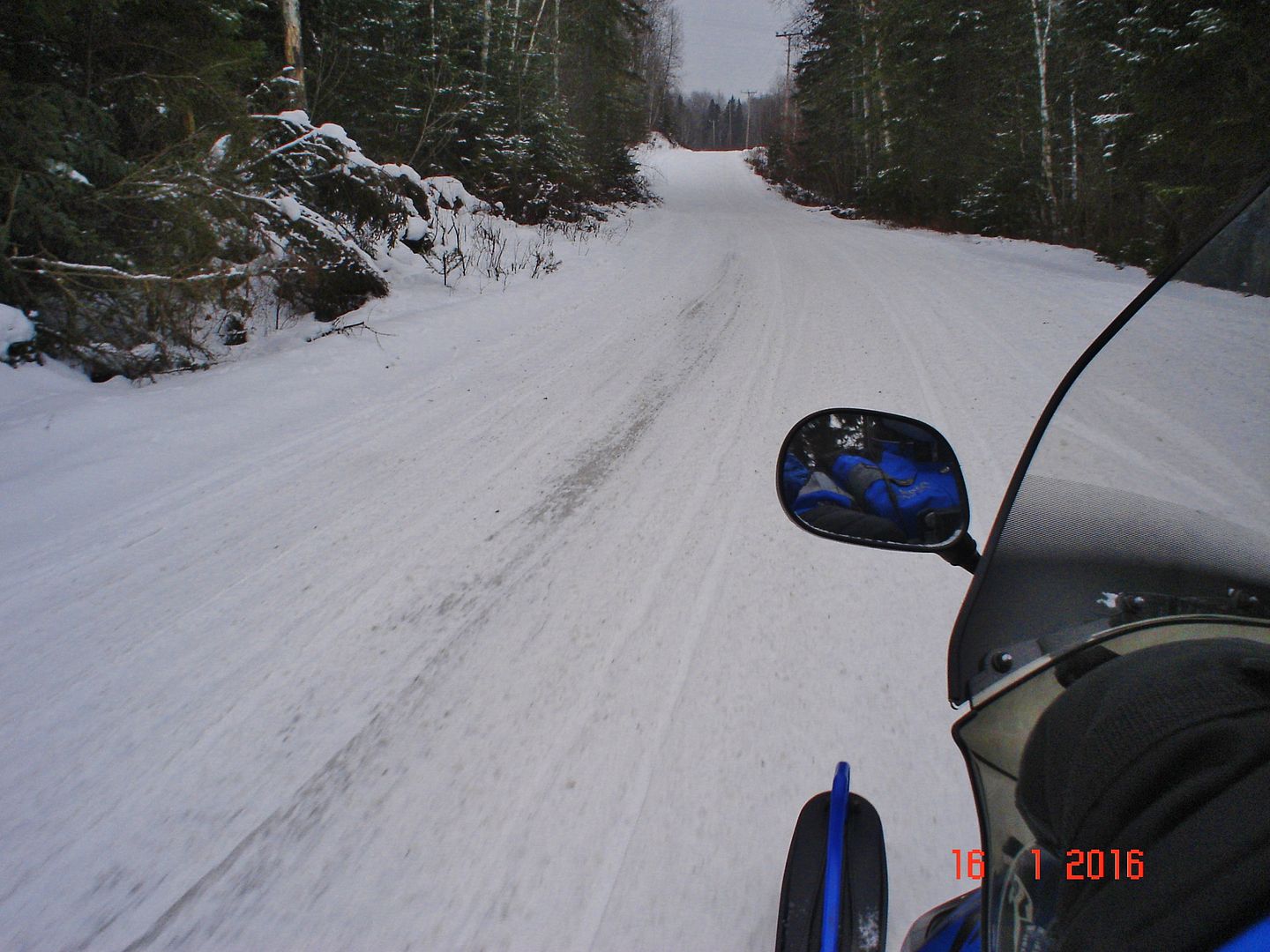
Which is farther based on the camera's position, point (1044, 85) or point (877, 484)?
point (1044, 85)

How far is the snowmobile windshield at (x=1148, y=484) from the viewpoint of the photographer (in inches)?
40.3

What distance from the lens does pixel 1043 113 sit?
14.9 meters

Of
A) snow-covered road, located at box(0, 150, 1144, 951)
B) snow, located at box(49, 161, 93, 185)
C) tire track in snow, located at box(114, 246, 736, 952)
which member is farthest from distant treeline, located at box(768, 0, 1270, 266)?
snow, located at box(49, 161, 93, 185)

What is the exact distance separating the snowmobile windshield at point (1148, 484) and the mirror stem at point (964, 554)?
2.3 inches

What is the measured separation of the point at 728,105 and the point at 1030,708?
113 metres

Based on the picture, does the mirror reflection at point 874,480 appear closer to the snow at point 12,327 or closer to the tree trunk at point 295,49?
the snow at point 12,327

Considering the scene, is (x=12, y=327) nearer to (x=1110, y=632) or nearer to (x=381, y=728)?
(x=381, y=728)

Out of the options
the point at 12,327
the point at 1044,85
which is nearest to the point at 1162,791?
the point at 12,327

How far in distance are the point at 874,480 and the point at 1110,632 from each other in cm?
47

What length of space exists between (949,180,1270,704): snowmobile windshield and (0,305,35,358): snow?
6.31 meters

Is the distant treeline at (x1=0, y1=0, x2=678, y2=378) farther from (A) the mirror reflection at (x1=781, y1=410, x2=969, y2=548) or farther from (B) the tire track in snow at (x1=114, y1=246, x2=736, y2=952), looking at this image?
(A) the mirror reflection at (x1=781, y1=410, x2=969, y2=548)

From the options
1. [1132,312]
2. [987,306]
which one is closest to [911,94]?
[987,306]

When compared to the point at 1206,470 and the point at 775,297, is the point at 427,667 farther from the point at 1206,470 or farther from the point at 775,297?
the point at 775,297

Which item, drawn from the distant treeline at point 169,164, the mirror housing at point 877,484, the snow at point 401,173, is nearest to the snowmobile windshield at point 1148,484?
the mirror housing at point 877,484
